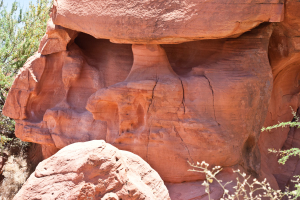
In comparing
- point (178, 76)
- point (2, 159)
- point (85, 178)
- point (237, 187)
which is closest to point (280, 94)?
point (178, 76)

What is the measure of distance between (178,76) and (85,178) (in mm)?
2296

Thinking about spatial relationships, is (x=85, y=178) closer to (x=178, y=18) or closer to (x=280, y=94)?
(x=178, y=18)

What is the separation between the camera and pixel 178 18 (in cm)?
410

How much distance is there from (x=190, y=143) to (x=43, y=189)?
2221 mm

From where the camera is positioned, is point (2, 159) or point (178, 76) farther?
point (2, 159)

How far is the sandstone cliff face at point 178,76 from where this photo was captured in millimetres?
4137

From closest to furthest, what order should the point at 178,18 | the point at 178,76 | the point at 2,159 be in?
the point at 178,18 → the point at 178,76 → the point at 2,159

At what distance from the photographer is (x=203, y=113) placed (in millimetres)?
4535

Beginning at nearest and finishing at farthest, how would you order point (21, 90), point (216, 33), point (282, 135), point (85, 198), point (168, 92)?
1. point (85, 198)
2. point (216, 33)
3. point (168, 92)
4. point (21, 90)
5. point (282, 135)

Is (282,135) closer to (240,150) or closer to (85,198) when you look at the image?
(240,150)

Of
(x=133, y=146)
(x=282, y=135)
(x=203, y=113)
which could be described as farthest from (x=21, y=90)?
(x=282, y=135)

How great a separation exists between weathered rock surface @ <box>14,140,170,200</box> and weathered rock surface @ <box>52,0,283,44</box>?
1.78 m

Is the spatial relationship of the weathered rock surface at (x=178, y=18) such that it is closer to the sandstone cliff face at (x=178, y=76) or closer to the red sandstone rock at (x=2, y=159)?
the sandstone cliff face at (x=178, y=76)

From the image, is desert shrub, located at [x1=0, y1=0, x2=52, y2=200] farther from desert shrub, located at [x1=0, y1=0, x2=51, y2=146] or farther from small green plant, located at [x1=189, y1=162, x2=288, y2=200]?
small green plant, located at [x1=189, y1=162, x2=288, y2=200]
